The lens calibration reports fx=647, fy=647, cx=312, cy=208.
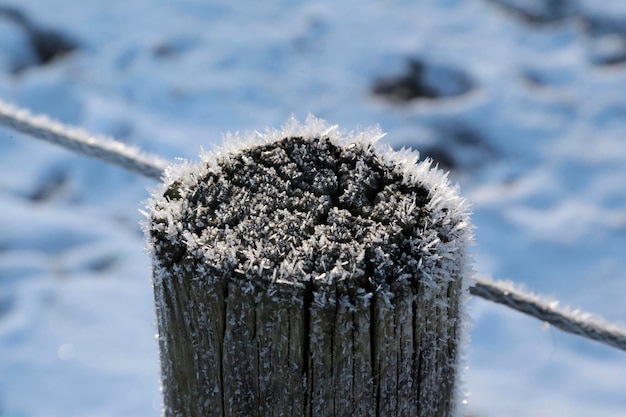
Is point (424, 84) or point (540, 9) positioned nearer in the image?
point (424, 84)

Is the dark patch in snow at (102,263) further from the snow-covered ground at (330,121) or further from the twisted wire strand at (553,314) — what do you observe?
the twisted wire strand at (553,314)

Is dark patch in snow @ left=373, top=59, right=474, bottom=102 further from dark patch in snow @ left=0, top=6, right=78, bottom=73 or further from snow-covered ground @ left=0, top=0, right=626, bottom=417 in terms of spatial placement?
dark patch in snow @ left=0, top=6, right=78, bottom=73

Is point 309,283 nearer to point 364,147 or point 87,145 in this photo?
point 364,147

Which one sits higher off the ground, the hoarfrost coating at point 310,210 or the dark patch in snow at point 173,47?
the dark patch in snow at point 173,47

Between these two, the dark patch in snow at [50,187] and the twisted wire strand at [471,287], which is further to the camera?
the dark patch in snow at [50,187]

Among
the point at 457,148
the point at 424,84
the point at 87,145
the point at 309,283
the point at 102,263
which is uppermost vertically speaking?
the point at 424,84

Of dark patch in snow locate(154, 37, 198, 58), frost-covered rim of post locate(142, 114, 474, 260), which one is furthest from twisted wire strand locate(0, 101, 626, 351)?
dark patch in snow locate(154, 37, 198, 58)

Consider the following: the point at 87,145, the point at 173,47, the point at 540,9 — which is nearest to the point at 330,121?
the point at 173,47

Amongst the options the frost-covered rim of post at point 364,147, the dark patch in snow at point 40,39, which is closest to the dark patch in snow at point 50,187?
the dark patch in snow at point 40,39
